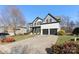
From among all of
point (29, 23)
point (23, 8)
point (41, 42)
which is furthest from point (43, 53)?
point (23, 8)

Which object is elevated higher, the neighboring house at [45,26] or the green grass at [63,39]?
the neighboring house at [45,26]

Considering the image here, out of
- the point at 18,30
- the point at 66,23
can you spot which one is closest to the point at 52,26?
the point at 66,23

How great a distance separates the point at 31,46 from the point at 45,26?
1.09 ft

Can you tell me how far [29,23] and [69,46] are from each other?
621 millimetres

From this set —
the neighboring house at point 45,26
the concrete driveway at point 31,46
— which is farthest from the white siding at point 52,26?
→ the concrete driveway at point 31,46

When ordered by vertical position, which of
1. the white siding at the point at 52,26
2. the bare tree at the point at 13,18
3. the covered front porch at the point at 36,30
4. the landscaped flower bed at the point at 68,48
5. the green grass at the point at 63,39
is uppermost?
the bare tree at the point at 13,18

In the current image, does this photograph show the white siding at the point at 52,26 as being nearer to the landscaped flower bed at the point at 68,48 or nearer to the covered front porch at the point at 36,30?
the covered front porch at the point at 36,30

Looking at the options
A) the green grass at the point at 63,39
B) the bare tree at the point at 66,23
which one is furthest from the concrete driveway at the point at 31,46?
the bare tree at the point at 66,23

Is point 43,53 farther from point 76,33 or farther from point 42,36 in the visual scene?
point 76,33

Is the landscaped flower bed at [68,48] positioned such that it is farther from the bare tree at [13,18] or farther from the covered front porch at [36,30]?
the bare tree at [13,18]

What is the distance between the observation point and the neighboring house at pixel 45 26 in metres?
3.55

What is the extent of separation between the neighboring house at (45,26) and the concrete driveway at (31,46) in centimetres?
7

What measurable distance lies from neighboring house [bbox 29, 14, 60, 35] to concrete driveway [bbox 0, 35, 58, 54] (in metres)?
0.07
